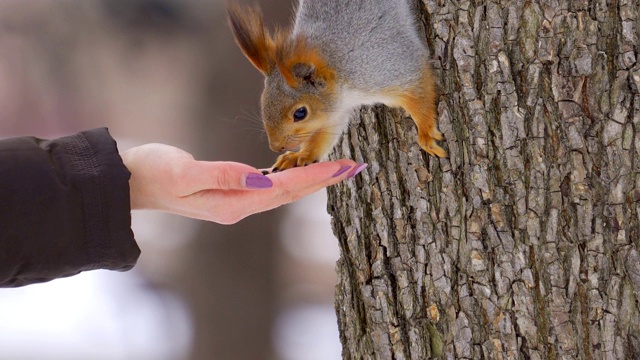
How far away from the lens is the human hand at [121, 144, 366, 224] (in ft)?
3.01

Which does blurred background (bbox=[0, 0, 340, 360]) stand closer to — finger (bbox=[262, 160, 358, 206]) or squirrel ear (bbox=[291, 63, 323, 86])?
squirrel ear (bbox=[291, 63, 323, 86])

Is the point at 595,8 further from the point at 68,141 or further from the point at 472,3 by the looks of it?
the point at 68,141

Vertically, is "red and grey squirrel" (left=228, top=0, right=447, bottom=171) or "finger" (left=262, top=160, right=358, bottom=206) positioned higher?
"red and grey squirrel" (left=228, top=0, right=447, bottom=171)

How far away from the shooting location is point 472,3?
91 centimetres

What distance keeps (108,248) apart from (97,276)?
1.58 m

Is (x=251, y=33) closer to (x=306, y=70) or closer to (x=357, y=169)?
(x=306, y=70)

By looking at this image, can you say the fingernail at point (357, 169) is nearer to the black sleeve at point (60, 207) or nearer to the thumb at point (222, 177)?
the thumb at point (222, 177)

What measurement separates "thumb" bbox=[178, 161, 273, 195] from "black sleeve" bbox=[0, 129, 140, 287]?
0.08 m

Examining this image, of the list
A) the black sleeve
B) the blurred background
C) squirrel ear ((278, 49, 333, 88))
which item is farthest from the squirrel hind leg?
the blurred background

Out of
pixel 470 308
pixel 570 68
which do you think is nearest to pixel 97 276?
pixel 470 308

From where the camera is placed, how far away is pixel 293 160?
1.14 metres

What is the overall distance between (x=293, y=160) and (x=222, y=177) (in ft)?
0.78

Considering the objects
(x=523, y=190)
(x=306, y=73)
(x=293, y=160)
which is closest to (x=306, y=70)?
(x=306, y=73)

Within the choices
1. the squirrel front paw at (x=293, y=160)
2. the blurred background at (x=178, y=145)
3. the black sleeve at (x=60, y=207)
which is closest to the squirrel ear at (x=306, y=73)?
the squirrel front paw at (x=293, y=160)
